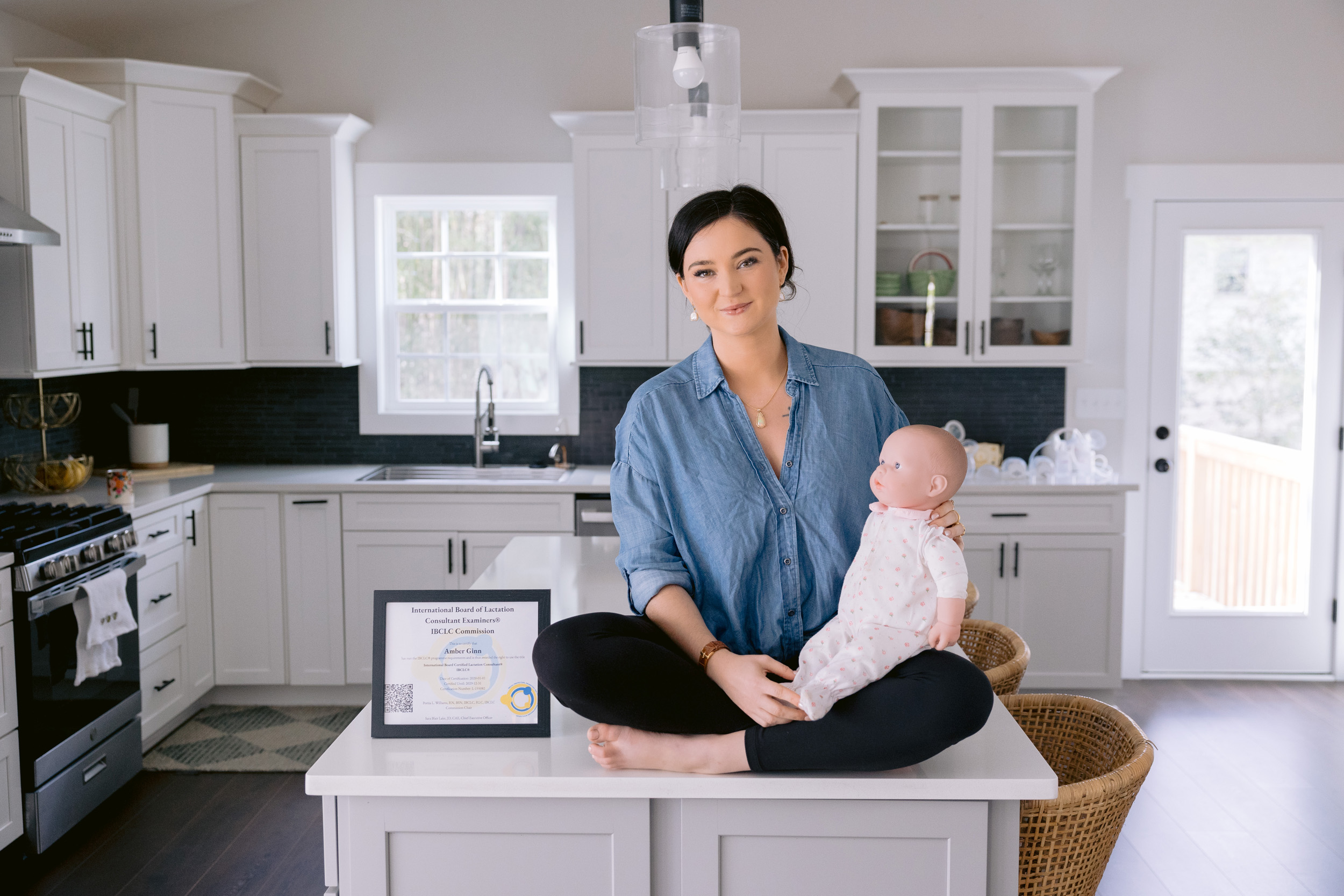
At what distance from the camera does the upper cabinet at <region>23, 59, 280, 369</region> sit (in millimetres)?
3939

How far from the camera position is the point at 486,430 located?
4.67 meters

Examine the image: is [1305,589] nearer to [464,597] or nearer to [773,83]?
[773,83]

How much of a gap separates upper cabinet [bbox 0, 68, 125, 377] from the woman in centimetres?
267

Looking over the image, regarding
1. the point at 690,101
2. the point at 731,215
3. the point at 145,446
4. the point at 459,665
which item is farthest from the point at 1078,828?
the point at 145,446

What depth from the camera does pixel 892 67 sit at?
447 cm

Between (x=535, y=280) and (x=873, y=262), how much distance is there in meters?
1.51

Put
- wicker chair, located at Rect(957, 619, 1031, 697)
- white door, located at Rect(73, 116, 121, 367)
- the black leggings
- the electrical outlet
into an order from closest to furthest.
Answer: the black leggings < wicker chair, located at Rect(957, 619, 1031, 697) < white door, located at Rect(73, 116, 121, 367) < the electrical outlet

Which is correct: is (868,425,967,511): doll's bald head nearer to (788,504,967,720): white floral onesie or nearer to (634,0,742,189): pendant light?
(788,504,967,720): white floral onesie

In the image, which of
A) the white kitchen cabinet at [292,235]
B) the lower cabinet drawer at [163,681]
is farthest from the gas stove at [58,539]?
the white kitchen cabinet at [292,235]

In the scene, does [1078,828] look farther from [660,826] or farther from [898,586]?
[660,826]

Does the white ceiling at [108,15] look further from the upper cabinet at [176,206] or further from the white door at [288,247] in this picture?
the white door at [288,247]

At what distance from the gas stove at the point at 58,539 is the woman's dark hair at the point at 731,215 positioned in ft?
6.81

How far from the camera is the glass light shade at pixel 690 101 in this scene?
1893mm

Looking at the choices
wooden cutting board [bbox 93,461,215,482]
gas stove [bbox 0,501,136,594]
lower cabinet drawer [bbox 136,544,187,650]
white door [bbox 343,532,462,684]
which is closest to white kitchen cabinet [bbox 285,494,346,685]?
white door [bbox 343,532,462,684]
